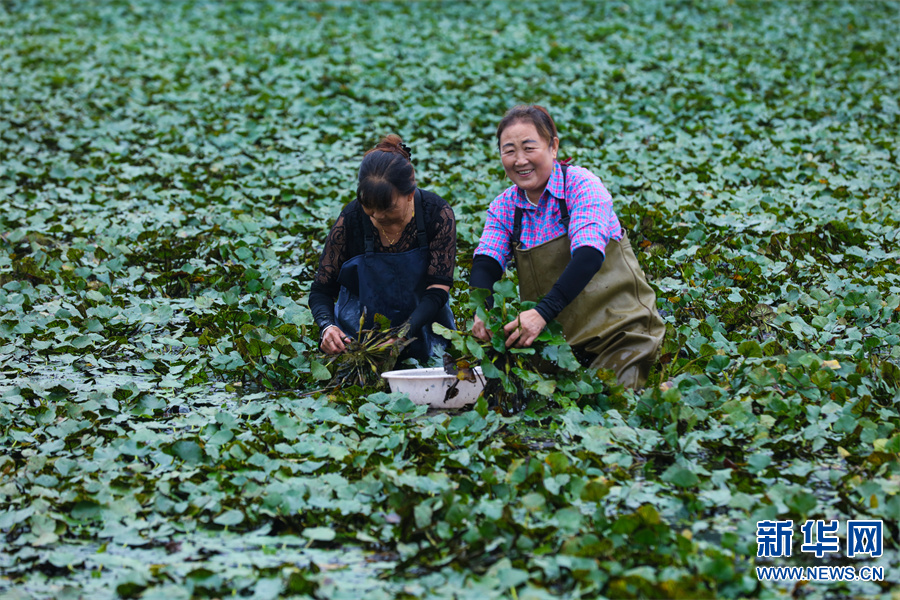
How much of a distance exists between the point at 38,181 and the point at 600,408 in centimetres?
498

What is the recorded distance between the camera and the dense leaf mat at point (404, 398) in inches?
84.6

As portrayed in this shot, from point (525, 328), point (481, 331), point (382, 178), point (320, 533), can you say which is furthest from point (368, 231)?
point (320, 533)

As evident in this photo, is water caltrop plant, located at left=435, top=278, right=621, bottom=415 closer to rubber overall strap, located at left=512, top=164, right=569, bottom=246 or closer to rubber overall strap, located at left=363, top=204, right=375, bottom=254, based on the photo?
rubber overall strap, located at left=512, top=164, right=569, bottom=246

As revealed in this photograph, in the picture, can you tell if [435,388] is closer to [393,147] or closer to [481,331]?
[481,331]

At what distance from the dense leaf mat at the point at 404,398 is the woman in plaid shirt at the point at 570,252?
230 mm

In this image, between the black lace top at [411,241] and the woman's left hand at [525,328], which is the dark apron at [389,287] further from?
the woman's left hand at [525,328]

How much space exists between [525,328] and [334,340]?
2.58 feet

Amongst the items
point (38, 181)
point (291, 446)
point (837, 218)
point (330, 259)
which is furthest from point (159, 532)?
point (38, 181)

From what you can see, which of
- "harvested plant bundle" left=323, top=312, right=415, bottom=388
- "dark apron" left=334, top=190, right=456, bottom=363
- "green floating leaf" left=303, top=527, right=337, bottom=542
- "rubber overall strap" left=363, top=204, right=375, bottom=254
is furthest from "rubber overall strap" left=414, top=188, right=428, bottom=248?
"green floating leaf" left=303, top=527, right=337, bottom=542

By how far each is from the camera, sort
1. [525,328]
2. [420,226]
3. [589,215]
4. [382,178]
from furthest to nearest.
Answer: [420,226], [382,178], [589,215], [525,328]

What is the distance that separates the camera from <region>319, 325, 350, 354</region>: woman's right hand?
3.15 m

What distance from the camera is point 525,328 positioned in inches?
110

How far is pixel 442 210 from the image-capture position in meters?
3.35

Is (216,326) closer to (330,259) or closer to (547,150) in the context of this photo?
(330,259)
